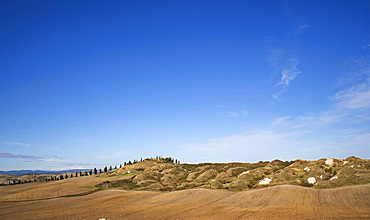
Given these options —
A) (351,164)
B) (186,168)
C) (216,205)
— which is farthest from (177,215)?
(186,168)

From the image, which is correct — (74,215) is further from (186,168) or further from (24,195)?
(186,168)

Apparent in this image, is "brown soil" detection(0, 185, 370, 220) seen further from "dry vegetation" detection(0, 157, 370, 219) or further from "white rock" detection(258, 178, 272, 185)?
"white rock" detection(258, 178, 272, 185)

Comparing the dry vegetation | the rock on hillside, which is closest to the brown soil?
the dry vegetation

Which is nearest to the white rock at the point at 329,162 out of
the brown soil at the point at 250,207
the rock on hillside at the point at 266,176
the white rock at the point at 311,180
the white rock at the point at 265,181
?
the rock on hillside at the point at 266,176

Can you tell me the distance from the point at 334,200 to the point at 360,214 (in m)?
9.03

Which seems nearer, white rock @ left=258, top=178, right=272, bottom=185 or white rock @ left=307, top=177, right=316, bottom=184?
white rock @ left=307, top=177, right=316, bottom=184

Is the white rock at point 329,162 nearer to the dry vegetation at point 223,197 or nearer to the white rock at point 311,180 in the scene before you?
the dry vegetation at point 223,197

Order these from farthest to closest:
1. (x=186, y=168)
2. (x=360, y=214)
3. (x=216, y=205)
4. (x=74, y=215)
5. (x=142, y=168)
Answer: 1. (x=142, y=168)
2. (x=186, y=168)
3. (x=216, y=205)
4. (x=74, y=215)
5. (x=360, y=214)

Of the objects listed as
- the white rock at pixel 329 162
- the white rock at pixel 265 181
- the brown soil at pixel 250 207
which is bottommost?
the brown soil at pixel 250 207

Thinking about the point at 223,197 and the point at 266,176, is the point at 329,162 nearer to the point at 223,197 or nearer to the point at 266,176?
the point at 266,176

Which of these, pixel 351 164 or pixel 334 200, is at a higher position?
pixel 351 164

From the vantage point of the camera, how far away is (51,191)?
64.9 m

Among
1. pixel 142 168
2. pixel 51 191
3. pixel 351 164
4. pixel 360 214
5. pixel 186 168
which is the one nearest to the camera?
pixel 360 214

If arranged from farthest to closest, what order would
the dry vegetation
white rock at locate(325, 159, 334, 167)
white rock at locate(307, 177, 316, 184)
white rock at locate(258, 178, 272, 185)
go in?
white rock at locate(325, 159, 334, 167)
white rock at locate(258, 178, 272, 185)
white rock at locate(307, 177, 316, 184)
the dry vegetation
